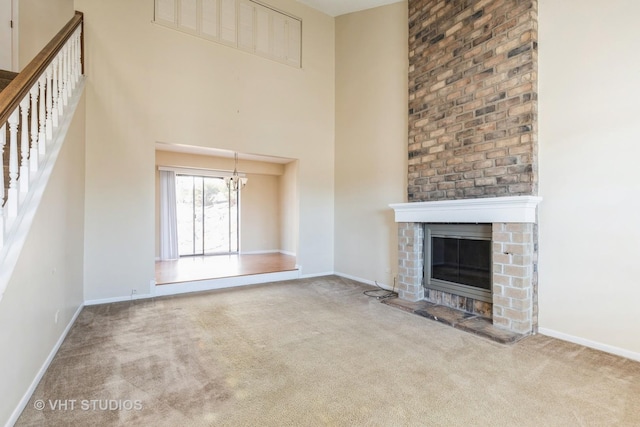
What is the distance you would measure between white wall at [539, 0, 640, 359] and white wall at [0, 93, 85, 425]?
4.27 metres

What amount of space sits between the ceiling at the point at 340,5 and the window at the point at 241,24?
453mm

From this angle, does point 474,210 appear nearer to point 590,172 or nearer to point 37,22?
point 590,172

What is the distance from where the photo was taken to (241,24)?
5223 mm

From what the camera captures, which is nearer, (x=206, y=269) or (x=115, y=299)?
(x=115, y=299)

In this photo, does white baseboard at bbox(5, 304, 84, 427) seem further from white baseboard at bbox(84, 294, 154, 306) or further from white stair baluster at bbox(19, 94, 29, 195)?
white stair baluster at bbox(19, 94, 29, 195)

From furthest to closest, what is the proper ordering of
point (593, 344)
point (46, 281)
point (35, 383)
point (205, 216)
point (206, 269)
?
point (205, 216) < point (206, 269) < point (593, 344) < point (46, 281) < point (35, 383)

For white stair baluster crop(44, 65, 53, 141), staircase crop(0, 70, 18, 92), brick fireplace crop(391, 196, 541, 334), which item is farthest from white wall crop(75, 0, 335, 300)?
brick fireplace crop(391, 196, 541, 334)

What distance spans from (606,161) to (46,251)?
15.7 ft

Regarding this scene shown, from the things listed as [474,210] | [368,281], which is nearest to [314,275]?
[368,281]

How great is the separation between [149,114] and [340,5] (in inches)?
155

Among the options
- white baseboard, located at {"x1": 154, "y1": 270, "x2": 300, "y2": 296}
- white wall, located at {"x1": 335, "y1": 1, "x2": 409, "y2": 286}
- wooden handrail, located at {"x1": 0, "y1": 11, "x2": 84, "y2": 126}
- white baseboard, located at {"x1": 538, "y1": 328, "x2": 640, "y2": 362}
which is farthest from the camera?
white wall, located at {"x1": 335, "y1": 1, "x2": 409, "y2": 286}

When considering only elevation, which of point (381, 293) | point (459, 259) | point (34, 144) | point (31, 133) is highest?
point (31, 133)

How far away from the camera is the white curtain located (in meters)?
7.68

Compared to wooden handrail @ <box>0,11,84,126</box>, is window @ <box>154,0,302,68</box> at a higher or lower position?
higher
